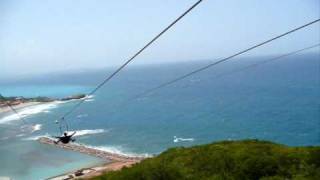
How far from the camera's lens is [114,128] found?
66.6 m

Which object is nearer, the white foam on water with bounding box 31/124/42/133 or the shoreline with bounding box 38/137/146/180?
the shoreline with bounding box 38/137/146/180

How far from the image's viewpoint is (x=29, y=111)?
9369 cm

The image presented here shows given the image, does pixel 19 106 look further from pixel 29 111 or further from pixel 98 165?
pixel 98 165

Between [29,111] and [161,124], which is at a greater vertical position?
[29,111]

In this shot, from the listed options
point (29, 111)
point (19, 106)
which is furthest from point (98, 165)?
point (19, 106)

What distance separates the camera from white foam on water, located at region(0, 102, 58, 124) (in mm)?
86062

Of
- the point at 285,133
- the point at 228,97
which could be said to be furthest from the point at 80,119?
the point at 285,133

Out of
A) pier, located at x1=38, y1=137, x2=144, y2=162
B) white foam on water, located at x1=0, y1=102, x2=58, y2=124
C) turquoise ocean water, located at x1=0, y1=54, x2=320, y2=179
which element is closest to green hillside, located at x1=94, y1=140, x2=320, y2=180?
pier, located at x1=38, y1=137, x2=144, y2=162

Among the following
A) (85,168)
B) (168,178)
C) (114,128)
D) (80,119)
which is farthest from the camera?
(80,119)

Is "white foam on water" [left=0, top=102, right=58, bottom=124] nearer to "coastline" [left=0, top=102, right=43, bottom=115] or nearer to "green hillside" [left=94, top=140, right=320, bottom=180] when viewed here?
"coastline" [left=0, top=102, right=43, bottom=115]

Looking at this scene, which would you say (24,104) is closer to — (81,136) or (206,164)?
(81,136)

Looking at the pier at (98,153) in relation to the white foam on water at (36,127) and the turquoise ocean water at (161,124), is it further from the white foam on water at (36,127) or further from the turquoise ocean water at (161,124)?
the white foam on water at (36,127)

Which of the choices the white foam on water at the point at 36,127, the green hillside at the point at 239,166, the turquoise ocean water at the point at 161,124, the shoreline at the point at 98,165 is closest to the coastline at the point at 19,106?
the turquoise ocean water at the point at 161,124

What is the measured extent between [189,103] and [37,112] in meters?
32.9
